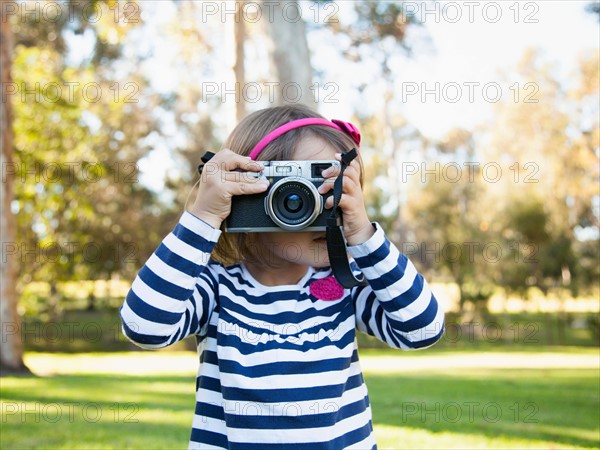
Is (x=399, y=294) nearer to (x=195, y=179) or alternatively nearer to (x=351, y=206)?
(x=351, y=206)

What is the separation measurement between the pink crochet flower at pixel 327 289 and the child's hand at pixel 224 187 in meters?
0.34

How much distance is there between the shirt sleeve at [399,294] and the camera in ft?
6.00

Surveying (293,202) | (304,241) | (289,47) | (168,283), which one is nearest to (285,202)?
(293,202)

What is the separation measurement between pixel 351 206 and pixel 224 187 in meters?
0.33

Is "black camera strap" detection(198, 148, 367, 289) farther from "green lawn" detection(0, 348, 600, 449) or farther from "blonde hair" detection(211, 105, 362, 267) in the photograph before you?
"green lawn" detection(0, 348, 600, 449)

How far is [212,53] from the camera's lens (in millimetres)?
16516

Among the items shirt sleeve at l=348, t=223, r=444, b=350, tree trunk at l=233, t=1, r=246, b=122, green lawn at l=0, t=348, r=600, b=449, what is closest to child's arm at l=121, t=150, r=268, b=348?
shirt sleeve at l=348, t=223, r=444, b=350

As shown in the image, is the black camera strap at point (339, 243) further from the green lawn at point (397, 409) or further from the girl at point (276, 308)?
the green lawn at point (397, 409)

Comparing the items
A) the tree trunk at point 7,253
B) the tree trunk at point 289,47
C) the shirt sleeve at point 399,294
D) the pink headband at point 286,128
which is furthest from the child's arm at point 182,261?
the tree trunk at point 7,253

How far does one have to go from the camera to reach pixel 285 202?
6.07ft

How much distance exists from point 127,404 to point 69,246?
36.8 feet

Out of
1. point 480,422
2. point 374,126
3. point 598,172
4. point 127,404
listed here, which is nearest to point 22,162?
point 127,404

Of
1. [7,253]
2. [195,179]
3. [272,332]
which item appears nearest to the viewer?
[272,332]

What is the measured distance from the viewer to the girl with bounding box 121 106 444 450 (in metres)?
1.81
